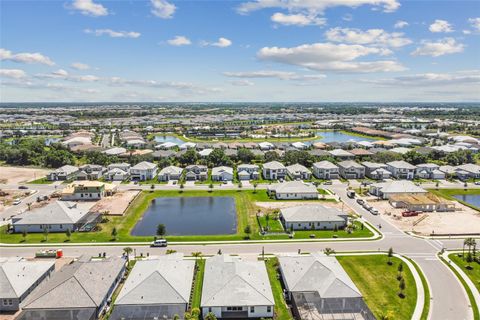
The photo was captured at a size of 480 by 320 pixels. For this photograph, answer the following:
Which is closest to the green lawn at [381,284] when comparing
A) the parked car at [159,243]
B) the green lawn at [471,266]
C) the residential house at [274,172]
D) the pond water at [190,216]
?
the green lawn at [471,266]

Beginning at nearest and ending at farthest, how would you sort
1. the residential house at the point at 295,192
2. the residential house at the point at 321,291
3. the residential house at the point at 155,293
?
1. the residential house at the point at 155,293
2. the residential house at the point at 321,291
3. the residential house at the point at 295,192

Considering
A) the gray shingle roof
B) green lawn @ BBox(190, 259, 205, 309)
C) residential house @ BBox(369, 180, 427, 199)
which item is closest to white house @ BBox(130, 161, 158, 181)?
green lawn @ BBox(190, 259, 205, 309)

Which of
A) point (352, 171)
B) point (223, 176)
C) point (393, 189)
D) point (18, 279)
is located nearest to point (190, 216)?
point (223, 176)

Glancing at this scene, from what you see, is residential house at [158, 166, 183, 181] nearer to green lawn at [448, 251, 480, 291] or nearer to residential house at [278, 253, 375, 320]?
residential house at [278, 253, 375, 320]

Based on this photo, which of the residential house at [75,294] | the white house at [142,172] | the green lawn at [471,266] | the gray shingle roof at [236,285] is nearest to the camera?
the residential house at [75,294]

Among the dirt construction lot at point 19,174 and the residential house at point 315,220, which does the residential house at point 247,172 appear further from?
the dirt construction lot at point 19,174

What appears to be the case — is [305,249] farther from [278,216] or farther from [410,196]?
[410,196]

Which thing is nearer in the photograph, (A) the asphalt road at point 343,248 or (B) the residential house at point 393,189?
(A) the asphalt road at point 343,248

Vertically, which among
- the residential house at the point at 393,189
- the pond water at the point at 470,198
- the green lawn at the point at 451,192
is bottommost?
the pond water at the point at 470,198

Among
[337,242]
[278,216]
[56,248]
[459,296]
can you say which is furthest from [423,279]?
[56,248]
